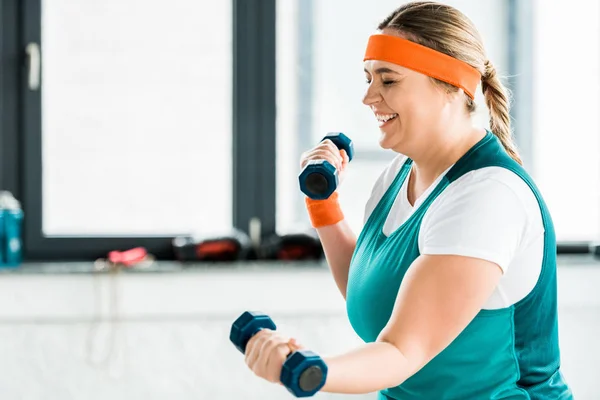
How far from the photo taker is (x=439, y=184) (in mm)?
1155

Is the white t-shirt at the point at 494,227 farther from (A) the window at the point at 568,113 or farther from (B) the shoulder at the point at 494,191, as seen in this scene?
(A) the window at the point at 568,113

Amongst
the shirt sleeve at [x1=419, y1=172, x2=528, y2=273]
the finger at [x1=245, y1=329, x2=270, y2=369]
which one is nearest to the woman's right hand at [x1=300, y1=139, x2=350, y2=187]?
the shirt sleeve at [x1=419, y1=172, x2=528, y2=273]

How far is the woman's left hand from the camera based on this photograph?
88 centimetres

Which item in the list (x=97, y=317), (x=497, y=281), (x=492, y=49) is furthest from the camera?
(x=492, y=49)

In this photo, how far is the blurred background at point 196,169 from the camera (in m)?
2.25

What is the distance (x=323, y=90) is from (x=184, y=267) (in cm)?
78

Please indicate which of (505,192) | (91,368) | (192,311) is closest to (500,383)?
(505,192)

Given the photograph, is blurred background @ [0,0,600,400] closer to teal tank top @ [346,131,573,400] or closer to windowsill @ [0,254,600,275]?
windowsill @ [0,254,600,275]

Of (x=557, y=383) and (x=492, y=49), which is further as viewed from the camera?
(x=492, y=49)

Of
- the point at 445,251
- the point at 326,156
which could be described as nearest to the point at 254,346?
the point at 445,251

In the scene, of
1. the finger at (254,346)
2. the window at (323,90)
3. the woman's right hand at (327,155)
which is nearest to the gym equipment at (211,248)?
the window at (323,90)

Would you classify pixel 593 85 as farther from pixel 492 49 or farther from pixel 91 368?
pixel 91 368

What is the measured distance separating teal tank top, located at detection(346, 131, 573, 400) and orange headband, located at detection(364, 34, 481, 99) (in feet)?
0.34

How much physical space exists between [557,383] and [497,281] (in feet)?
0.91
